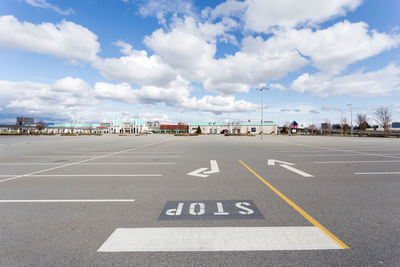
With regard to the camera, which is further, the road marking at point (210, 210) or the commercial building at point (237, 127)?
the commercial building at point (237, 127)

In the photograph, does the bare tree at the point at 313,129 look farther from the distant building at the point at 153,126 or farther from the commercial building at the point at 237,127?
the distant building at the point at 153,126

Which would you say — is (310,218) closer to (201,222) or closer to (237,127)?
(201,222)

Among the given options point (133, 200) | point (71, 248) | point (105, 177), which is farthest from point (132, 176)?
point (71, 248)

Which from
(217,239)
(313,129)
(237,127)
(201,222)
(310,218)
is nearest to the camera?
(217,239)

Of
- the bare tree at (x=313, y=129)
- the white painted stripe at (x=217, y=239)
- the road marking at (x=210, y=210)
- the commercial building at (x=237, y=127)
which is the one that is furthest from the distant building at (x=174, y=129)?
the white painted stripe at (x=217, y=239)

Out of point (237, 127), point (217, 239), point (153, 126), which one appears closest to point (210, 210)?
point (217, 239)

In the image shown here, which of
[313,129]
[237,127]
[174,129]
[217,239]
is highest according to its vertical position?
[237,127]

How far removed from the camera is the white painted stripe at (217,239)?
9.27 ft

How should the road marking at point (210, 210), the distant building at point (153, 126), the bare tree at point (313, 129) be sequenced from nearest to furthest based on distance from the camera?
the road marking at point (210, 210) → the bare tree at point (313, 129) → the distant building at point (153, 126)

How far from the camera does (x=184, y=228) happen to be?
11.0ft

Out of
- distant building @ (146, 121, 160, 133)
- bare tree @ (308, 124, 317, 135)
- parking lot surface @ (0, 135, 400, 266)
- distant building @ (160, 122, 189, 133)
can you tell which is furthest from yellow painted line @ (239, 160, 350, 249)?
distant building @ (146, 121, 160, 133)

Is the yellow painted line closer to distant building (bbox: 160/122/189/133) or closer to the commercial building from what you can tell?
the commercial building

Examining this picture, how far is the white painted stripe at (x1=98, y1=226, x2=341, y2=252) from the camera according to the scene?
283cm

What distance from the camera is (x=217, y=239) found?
3.02m
